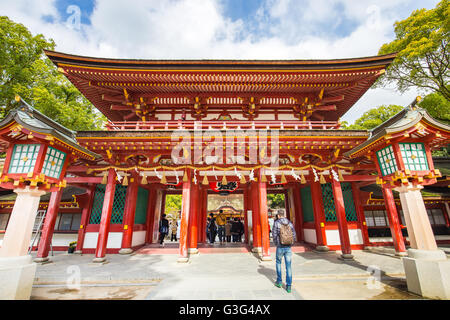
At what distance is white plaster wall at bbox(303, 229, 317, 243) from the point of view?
34.2 ft

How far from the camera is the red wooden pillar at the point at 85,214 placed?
980 cm

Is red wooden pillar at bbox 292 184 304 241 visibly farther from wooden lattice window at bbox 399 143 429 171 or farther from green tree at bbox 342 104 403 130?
green tree at bbox 342 104 403 130

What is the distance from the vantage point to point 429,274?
4.55 m

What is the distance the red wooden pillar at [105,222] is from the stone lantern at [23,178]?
8.79 ft

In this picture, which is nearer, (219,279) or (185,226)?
Answer: (219,279)

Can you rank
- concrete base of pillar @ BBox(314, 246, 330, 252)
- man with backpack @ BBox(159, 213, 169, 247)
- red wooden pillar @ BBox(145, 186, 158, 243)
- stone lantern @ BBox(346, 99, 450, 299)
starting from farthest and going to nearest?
man with backpack @ BBox(159, 213, 169, 247), red wooden pillar @ BBox(145, 186, 158, 243), concrete base of pillar @ BBox(314, 246, 330, 252), stone lantern @ BBox(346, 99, 450, 299)

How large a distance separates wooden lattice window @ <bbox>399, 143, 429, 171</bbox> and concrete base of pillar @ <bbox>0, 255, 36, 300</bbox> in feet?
32.7

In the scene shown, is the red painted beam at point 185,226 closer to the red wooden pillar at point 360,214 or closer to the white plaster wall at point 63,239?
the white plaster wall at point 63,239

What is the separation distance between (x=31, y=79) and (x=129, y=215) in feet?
51.9

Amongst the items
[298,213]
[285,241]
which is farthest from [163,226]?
[285,241]

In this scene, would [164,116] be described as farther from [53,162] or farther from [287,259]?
[287,259]

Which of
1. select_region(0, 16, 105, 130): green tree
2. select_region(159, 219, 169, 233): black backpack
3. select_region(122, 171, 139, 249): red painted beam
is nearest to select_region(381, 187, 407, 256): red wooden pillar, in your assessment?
select_region(159, 219, 169, 233): black backpack
